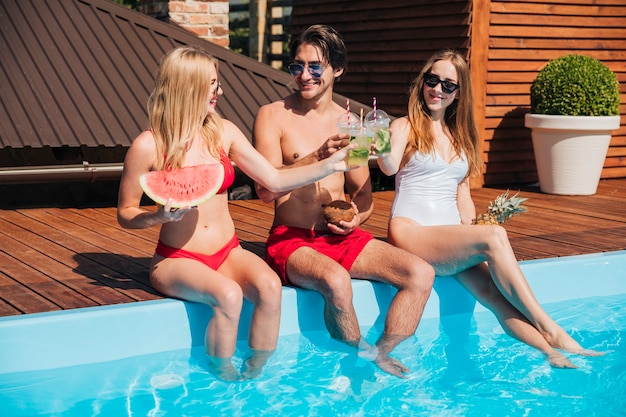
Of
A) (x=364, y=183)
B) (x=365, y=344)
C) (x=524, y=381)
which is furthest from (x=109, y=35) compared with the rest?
(x=524, y=381)

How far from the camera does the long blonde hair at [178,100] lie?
3891 millimetres

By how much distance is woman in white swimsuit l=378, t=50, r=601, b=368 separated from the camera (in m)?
4.28

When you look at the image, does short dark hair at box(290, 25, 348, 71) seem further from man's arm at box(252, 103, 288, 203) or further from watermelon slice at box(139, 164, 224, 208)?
watermelon slice at box(139, 164, 224, 208)

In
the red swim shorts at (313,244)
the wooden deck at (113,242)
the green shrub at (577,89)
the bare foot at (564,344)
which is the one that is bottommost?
the bare foot at (564,344)

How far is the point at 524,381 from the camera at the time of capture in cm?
412

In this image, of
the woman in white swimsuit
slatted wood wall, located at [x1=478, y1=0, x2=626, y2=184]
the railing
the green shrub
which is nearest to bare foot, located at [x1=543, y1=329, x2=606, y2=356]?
the woman in white swimsuit

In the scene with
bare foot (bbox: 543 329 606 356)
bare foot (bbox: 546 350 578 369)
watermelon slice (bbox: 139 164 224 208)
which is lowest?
bare foot (bbox: 546 350 578 369)

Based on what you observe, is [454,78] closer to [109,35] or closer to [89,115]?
[89,115]

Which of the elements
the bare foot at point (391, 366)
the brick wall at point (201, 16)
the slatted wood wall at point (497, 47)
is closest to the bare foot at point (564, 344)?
the bare foot at point (391, 366)

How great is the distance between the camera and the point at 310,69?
4.30 metres

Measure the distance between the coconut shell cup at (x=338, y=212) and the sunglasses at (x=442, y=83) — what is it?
2.71 ft

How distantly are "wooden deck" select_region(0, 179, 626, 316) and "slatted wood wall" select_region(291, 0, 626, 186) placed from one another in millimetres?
879

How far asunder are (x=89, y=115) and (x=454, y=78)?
10.9 feet

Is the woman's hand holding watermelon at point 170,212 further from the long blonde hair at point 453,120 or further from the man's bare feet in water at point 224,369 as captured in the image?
the long blonde hair at point 453,120
